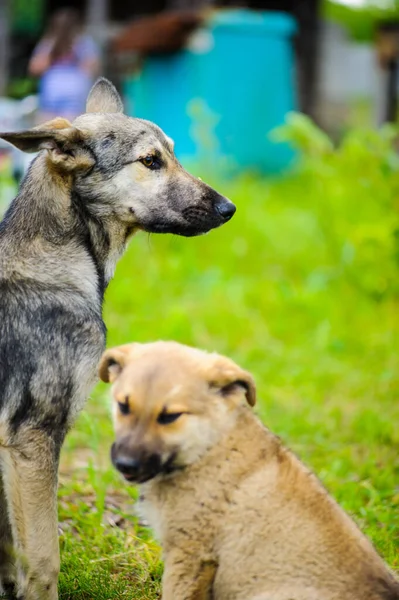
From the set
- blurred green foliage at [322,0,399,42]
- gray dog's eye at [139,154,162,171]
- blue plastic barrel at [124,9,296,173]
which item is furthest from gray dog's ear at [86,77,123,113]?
blue plastic barrel at [124,9,296,173]

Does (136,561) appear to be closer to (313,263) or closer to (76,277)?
(76,277)

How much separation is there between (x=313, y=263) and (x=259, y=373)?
2608mm

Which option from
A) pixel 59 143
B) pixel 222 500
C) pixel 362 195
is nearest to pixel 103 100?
pixel 59 143

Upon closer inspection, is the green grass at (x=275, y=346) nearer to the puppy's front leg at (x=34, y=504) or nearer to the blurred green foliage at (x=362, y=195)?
the blurred green foliage at (x=362, y=195)

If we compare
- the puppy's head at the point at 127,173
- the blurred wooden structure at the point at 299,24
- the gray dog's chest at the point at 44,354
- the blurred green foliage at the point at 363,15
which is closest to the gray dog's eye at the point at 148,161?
the puppy's head at the point at 127,173

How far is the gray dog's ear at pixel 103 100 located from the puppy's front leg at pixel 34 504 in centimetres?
172

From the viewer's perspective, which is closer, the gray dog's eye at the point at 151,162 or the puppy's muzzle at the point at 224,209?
the gray dog's eye at the point at 151,162

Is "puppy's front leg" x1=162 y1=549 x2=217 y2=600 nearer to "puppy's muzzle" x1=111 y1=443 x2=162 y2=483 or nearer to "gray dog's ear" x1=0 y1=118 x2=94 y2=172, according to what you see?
"puppy's muzzle" x1=111 y1=443 x2=162 y2=483

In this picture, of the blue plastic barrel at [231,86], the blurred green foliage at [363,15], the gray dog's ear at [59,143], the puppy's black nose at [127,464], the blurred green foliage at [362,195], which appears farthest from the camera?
the blue plastic barrel at [231,86]

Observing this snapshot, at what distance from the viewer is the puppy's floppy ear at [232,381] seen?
9.39 feet

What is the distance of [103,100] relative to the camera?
4.11m

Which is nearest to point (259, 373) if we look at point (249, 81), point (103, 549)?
point (103, 549)

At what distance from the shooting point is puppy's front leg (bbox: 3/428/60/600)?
3.05 meters

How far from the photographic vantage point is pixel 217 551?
110 inches
